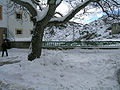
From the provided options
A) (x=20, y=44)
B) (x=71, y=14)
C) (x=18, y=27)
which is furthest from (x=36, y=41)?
(x=18, y=27)

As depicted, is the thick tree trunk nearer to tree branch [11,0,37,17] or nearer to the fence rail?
tree branch [11,0,37,17]

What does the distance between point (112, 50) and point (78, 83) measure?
30.6 ft

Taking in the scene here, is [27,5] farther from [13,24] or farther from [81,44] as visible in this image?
[13,24]

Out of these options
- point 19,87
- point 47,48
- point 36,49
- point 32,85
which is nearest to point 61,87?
point 32,85

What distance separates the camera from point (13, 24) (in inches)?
814

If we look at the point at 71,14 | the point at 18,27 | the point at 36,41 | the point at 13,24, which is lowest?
the point at 36,41

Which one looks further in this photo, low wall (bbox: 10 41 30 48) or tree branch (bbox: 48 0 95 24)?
low wall (bbox: 10 41 30 48)

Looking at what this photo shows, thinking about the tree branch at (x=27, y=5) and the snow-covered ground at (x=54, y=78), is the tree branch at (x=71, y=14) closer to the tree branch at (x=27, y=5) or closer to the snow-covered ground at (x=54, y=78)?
the tree branch at (x=27, y=5)

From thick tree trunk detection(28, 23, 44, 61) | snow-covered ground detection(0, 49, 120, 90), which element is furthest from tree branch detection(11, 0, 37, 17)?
snow-covered ground detection(0, 49, 120, 90)

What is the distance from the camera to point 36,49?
698 centimetres

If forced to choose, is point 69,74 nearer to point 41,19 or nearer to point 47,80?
point 47,80

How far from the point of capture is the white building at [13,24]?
18.4 meters

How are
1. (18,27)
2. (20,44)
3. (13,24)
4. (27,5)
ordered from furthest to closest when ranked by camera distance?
(18,27)
(13,24)
(20,44)
(27,5)

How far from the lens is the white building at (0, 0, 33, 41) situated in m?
18.4
